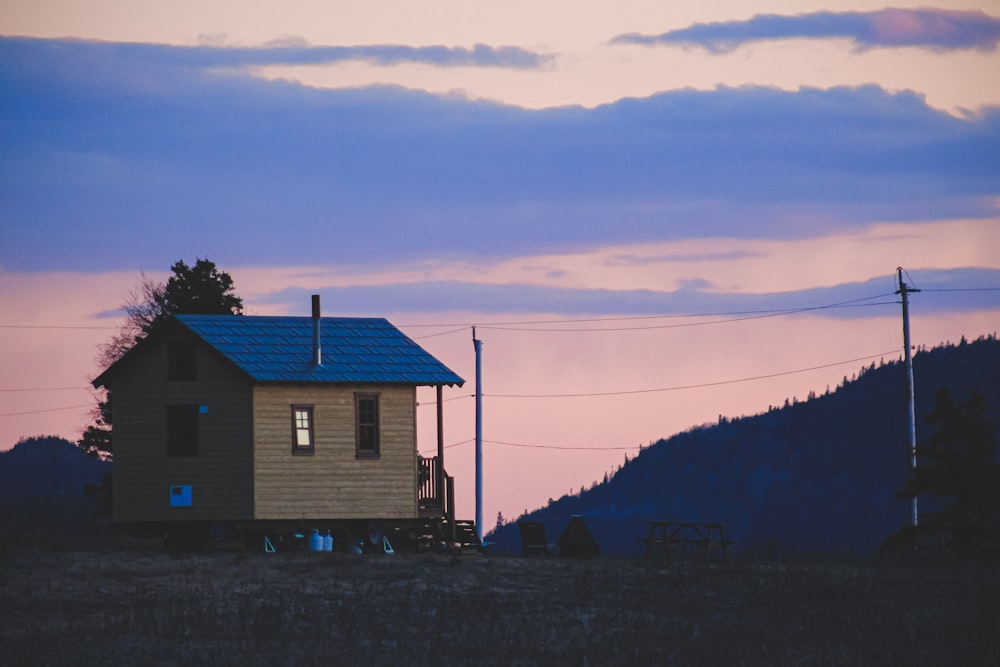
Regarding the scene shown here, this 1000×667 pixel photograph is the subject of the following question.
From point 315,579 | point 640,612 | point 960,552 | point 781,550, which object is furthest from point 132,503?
point 960,552

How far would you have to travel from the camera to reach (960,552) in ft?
142

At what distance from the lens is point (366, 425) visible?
4359cm

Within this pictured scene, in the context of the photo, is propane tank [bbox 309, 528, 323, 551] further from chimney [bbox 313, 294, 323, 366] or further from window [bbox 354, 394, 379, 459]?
chimney [bbox 313, 294, 323, 366]

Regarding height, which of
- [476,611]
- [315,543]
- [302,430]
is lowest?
[476,611]

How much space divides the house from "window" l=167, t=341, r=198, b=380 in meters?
0.03

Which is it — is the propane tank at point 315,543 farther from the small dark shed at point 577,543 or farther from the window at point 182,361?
the small dark shed at point 577,543

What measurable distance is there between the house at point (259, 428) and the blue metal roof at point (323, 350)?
51 mm

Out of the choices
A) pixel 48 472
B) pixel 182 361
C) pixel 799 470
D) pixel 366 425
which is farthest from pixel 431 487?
pixel 799 470

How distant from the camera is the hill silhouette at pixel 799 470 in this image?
134375 mm

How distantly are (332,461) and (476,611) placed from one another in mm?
10421

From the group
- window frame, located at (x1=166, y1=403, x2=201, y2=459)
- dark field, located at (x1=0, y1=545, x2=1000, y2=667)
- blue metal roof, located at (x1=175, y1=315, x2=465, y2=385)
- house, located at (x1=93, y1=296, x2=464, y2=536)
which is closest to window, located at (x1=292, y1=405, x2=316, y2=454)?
house, located at (x1=93, y1=296, x2=464, y2=536)

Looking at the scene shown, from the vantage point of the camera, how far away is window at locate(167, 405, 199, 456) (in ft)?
139

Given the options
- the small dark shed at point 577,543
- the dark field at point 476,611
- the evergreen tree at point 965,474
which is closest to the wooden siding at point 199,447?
the dark field at point 476,611

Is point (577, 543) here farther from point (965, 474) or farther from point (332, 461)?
point (965, 474)
